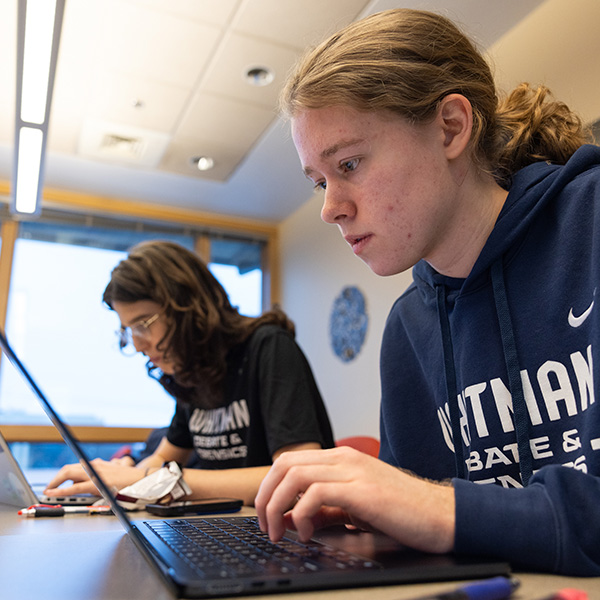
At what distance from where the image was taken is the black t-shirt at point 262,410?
1.46m

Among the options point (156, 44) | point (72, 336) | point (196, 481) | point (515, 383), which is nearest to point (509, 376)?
point (515, 383)

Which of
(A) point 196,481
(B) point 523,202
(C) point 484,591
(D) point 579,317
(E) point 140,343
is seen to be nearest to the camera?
(C) point 484,591

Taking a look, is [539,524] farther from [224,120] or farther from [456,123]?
[224,120]

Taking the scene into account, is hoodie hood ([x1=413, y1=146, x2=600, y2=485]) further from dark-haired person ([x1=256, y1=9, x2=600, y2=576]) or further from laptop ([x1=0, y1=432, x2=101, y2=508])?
laptop ([x1=0, y1=432, x2=101, y2=508])

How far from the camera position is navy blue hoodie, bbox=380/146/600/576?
0.51 m

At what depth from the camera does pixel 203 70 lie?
9.55 feet

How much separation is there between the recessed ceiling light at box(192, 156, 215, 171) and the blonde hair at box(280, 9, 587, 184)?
2.91m

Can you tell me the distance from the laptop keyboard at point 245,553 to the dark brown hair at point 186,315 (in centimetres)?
100

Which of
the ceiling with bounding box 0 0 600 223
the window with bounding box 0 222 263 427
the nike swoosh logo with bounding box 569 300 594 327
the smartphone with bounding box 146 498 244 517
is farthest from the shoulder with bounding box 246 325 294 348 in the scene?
the window with bounding box 0 222 263 427

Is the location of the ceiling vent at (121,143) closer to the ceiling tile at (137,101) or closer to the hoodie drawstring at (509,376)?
the ceiling tile at (137,101)

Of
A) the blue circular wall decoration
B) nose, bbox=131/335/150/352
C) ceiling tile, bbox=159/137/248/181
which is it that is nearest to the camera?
nose, bbox=131/335/150/352

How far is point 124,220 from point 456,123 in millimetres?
3994

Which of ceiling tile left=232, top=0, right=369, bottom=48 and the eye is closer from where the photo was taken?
the eye

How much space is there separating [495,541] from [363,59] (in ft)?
2.36
